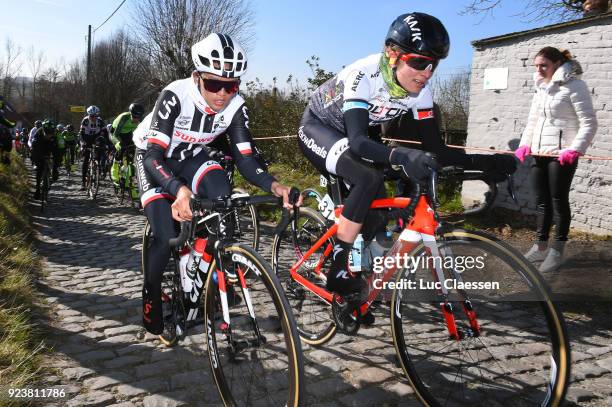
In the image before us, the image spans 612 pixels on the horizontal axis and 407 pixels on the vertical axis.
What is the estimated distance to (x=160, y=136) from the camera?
10.8 feet

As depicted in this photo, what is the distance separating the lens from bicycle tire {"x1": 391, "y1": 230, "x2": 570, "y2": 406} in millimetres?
2344

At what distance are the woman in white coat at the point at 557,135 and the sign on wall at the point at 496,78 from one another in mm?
3653

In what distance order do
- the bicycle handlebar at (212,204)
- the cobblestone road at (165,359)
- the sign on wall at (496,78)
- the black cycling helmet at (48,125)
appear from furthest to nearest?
the black cycling helmet at (48,125), the sign on wall at (496,78), the cobblestone road at (165,359), the bicycle handlebar at (212,204)

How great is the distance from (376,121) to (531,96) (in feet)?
20.0

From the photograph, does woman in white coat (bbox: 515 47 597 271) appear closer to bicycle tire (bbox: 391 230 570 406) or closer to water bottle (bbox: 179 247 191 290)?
bicycle tire (bbox: 391 230 570 406)

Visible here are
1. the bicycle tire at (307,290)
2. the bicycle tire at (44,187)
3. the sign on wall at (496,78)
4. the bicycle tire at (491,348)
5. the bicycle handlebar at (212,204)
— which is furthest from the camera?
the bicycle tire at (44,187)

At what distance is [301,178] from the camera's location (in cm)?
1276

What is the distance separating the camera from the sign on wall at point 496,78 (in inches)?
354

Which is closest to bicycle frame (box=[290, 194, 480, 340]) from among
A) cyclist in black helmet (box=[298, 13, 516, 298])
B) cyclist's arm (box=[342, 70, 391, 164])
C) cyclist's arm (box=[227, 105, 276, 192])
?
cyclist in black helmet (box=[298, 13, 516, 298])

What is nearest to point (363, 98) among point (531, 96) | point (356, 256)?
point (356, 256)

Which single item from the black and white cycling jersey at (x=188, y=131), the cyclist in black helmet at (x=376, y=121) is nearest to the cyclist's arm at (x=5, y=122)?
the black and white cycling jersey at (x=188, y=131)

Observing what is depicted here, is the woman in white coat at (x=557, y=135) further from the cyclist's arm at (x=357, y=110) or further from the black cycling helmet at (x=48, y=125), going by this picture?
the black cycling helmet at (x=48, y=125)

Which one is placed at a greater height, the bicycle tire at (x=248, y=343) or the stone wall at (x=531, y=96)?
the stone wall at (x=531, y=96)

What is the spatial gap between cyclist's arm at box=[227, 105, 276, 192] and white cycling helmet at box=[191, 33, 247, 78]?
55 centimetres
